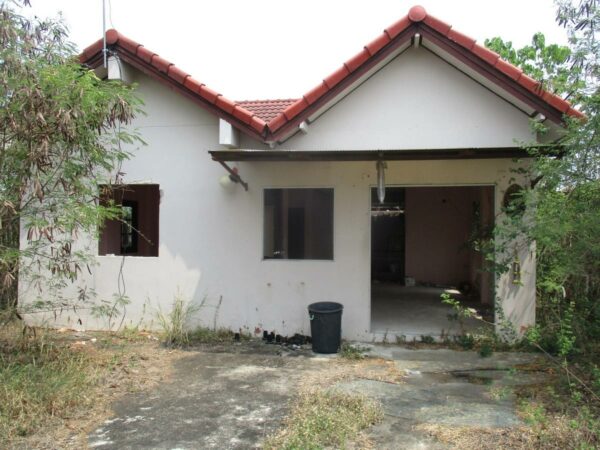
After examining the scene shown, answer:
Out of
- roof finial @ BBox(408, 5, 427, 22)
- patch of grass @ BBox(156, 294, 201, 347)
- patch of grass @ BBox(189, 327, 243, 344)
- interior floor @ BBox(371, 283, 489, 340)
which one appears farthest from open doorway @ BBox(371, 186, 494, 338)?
roof finial @ BBox(408, 5, 427, 22)

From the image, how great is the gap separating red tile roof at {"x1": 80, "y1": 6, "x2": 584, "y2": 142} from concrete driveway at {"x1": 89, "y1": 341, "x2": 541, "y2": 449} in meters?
3.52

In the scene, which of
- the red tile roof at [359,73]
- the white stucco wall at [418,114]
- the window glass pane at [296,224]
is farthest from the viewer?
the window glass pane at [296,224]

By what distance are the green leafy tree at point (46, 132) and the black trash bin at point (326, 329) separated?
11.0 ft

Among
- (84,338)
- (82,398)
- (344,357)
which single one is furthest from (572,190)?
(84,338)

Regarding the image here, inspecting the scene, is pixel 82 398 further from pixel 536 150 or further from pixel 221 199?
pixel 536 150

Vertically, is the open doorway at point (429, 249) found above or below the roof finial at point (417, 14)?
below

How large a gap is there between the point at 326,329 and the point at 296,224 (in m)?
2.08

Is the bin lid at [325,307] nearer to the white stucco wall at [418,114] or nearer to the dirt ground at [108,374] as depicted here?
the dirt ground at [108,374]

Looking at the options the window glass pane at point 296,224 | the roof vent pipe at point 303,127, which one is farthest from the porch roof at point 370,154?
the window glass pane at point 296,224

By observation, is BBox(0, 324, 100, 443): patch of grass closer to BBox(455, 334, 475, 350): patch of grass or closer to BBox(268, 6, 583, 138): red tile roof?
BBox(268, 6, 583, 138): red tile roof

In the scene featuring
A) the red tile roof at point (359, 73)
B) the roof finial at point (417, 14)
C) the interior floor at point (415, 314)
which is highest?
the roof finial at point (417, 14)

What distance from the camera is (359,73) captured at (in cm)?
717

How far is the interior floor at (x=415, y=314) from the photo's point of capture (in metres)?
8.01

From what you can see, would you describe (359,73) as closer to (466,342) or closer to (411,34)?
(411,34)
